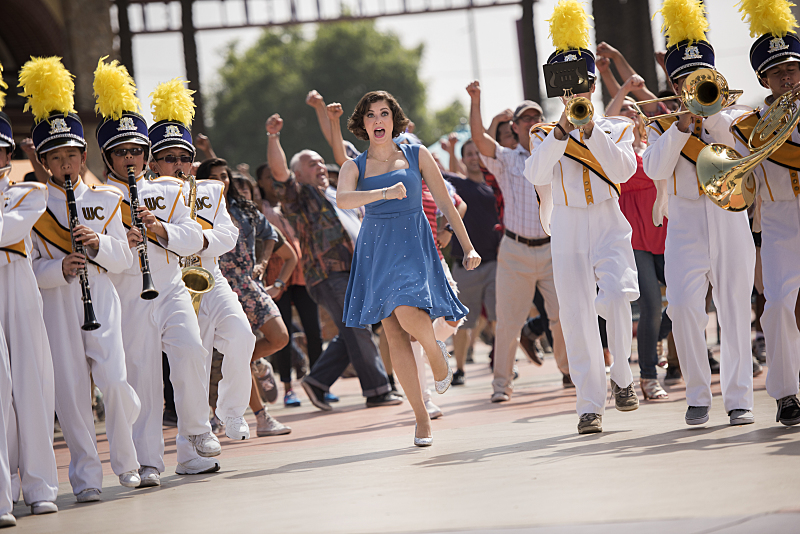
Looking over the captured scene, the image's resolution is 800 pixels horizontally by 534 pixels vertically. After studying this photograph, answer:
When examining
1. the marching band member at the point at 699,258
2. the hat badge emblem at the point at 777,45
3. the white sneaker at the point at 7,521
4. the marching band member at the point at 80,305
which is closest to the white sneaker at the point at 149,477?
the marching band member at the point at 80,305

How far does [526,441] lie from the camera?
19.3 feet

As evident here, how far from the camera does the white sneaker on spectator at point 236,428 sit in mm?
6188

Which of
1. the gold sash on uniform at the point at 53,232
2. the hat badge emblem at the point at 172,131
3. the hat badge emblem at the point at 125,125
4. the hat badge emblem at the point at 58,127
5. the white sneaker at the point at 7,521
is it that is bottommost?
the white sneaker at the point at 7,521

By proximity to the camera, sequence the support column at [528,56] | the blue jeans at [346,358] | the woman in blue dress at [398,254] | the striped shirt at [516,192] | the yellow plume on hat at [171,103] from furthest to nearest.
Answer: the support column at [528,56] < the blue jeans at [346,358] < the striped shirt at [516,192] < the yellow plume on hat at [171,103] < the woman in blue dress at [398,254]

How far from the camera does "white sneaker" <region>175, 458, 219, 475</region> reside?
5852 millimetres

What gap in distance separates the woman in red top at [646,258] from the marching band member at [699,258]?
154 cm

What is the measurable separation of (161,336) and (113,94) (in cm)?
146

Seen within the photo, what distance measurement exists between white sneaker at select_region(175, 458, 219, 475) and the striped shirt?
3.60m

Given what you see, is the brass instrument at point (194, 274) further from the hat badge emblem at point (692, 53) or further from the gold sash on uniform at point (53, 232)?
the hat badge emblem at point (692, 53)

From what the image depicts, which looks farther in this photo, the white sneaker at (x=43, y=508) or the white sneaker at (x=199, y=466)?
the white sneaker at (x=199, y=466)

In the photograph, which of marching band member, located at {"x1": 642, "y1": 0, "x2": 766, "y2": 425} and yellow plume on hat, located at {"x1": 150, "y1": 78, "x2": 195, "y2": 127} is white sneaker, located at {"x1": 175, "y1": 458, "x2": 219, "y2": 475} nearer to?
yellow plume on hat, located at {"x1": 150, "y1": 78, "x2": 195, "y2": 127}

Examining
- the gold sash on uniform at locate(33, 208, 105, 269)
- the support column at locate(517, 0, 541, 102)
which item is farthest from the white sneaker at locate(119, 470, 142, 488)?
the support column at locate(517, 0, 541, 102)

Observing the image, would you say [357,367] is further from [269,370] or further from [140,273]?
[140,273]

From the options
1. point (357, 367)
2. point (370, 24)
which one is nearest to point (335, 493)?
point (357, 367)
